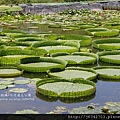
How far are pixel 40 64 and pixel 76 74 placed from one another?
1094 mm

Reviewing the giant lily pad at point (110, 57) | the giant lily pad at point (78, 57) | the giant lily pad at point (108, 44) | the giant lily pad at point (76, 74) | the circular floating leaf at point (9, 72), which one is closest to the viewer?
the giant lily pad at point (76, 74)

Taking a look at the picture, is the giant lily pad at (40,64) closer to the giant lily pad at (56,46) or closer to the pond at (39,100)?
the pond at (39,100)

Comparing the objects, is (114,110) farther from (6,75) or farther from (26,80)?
(6,75)

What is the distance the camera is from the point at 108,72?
7312mm

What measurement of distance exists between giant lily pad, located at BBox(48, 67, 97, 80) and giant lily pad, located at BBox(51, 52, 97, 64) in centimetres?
67

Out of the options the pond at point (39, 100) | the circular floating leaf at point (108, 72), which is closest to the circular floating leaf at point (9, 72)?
the pond at point (39, 100)

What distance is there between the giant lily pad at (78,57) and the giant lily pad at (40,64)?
372 mm

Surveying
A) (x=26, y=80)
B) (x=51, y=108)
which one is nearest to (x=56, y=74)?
(x=26, y=80)

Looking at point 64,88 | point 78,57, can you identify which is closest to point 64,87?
point 64,88

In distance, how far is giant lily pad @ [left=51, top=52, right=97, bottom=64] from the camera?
319 inches

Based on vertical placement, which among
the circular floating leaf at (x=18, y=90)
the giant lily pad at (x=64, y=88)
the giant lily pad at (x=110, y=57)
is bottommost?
the circular floating leaf at (x=18, y=90)

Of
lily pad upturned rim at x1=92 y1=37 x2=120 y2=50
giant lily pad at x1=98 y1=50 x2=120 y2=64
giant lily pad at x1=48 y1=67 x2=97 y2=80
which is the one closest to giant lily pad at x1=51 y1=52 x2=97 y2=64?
giant lily pad at x1=98 y1=50 x2=120 y2=64

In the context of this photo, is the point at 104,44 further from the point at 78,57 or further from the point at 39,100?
the point at 39,100

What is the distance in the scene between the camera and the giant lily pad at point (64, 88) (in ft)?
19.4
